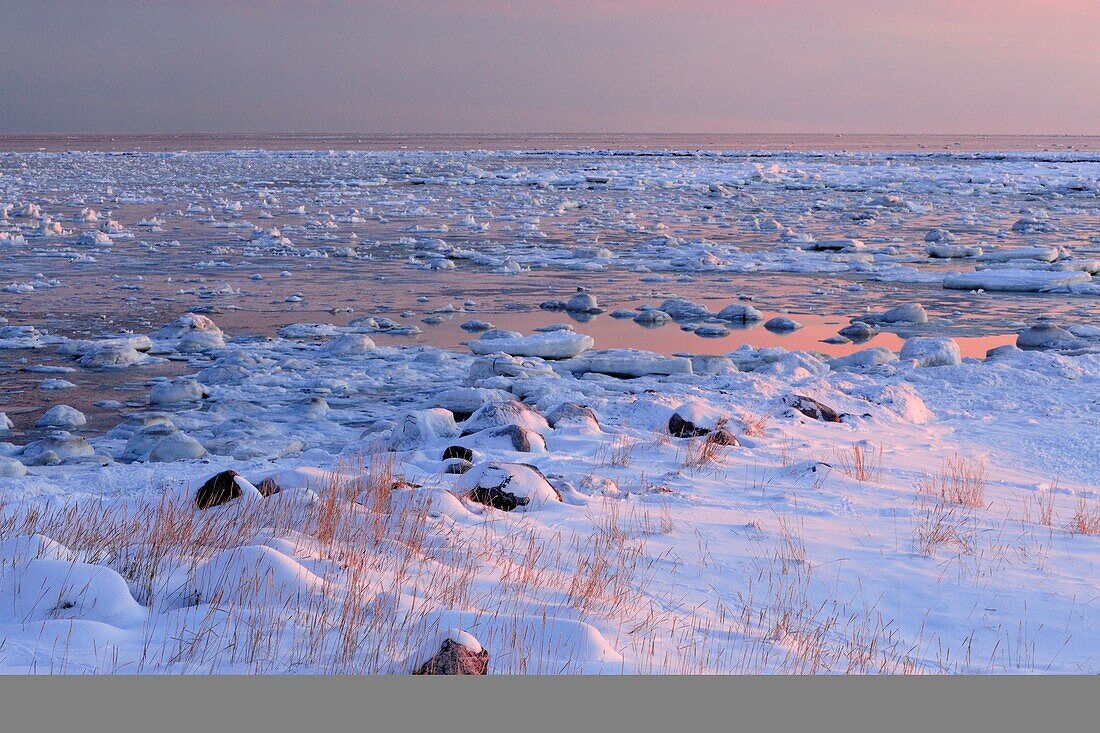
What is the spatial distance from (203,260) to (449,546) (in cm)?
1463

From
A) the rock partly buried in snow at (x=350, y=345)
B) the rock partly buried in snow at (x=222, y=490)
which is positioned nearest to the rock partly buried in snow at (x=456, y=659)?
the rock partly buried in snow at (x=222, y=490)

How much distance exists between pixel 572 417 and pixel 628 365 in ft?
8.21

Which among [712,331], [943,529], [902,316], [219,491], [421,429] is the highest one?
[219,491]

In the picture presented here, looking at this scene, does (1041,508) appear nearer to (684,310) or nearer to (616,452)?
(616,452)

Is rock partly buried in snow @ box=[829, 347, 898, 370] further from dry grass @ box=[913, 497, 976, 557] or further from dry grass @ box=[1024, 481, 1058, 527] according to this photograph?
dry grass @ box=[913, 497, 976, 557]

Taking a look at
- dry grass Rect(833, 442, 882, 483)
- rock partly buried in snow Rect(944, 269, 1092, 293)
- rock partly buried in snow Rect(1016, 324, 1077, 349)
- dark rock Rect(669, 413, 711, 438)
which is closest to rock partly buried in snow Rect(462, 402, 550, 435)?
dark rock Rect(669, 413, 711, 438)

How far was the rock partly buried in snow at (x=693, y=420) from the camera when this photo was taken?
7.23 metres

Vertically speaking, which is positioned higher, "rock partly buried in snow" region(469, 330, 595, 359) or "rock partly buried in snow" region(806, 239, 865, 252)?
"rock partly buried in snow" region(806, 239, 865, 252)

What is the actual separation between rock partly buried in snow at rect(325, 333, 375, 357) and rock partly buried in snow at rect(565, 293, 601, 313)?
11.4 ft

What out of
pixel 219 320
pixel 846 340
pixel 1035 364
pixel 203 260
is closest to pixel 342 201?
pixel 203 260

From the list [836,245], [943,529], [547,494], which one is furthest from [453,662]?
[836,245]

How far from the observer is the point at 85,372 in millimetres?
9445

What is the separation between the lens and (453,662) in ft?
10.2

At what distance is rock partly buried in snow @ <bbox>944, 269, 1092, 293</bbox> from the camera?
612 inches
